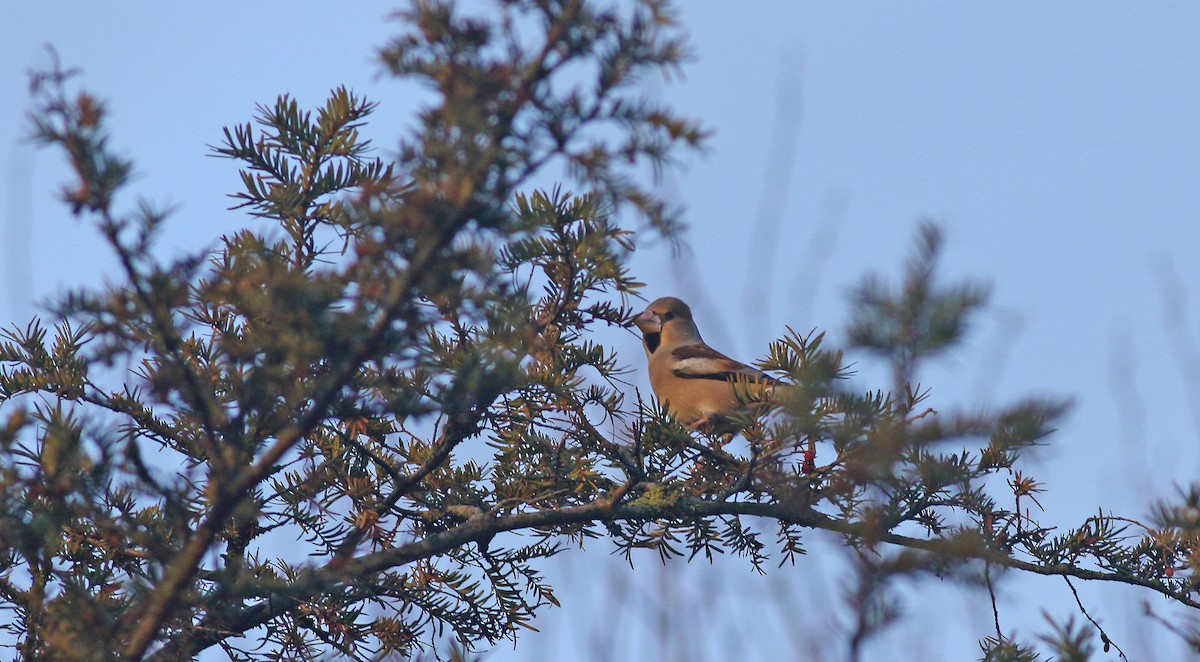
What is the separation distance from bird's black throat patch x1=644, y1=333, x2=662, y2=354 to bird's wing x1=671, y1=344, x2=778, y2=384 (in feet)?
2.73

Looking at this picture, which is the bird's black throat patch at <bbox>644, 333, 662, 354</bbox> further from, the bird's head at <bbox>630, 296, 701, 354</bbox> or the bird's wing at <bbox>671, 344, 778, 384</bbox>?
the bird's wing at <bbox>671, 344, 778, 384</bbox>

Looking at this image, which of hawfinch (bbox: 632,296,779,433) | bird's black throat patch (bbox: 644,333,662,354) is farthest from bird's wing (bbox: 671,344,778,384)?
bird's black throat patch (bbox: 644,333,662,354)

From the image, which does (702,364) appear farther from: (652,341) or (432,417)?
(432,417)

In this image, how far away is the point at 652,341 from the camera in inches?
311

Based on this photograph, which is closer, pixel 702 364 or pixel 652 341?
pixel 702 364

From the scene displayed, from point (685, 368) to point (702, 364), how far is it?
0.49 ft

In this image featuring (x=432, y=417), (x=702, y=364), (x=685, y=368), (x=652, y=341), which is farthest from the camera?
(x=652, y=341)

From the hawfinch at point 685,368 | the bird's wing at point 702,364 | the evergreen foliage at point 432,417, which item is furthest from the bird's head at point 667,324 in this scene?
the evergreen foliage at point 432,417

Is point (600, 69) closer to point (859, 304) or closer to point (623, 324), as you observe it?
point (859, 304)

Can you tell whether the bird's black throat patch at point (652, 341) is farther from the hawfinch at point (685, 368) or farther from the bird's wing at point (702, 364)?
the bird's wing at point (702, 364)

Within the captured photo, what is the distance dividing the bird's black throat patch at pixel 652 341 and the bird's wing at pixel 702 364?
83 cm

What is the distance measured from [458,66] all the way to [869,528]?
1.14m

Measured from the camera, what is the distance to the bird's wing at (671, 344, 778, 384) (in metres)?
6.17

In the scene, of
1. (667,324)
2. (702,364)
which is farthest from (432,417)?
(667,324)
